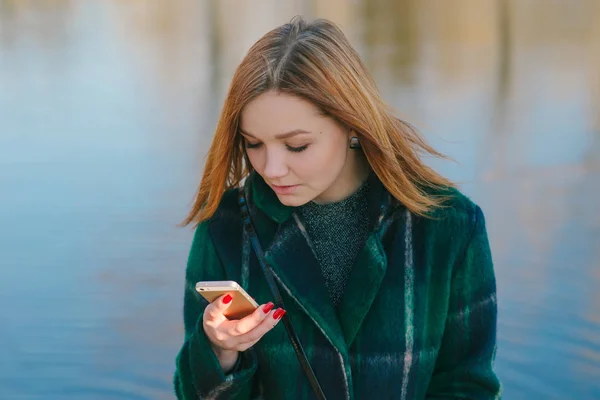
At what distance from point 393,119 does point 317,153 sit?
233 millimetres

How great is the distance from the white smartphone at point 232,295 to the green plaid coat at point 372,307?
0.54 feet

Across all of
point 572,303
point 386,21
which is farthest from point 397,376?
point 386,21

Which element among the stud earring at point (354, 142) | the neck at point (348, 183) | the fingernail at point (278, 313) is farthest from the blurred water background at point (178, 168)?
the fingernail at point (278, 313)

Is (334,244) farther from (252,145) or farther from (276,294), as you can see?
(252,145)

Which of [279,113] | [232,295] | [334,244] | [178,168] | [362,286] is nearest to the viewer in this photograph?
[232,295]

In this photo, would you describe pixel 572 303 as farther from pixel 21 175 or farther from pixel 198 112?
pixel 198 112

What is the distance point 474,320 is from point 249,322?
1.82 ft

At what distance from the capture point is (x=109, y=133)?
840 centimetres

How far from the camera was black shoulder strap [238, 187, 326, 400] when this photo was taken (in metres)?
2.10

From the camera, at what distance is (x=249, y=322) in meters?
1.93

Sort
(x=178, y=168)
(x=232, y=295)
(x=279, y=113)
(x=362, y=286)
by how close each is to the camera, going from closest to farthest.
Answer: (x=232, y=295) → (x=279, y=113) → (x=362, y=286) → (x=178, y=168)

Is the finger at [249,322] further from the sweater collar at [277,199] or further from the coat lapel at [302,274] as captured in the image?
the sweater collar at [277,199]

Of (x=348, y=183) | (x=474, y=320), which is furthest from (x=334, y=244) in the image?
(x=474, y=320)

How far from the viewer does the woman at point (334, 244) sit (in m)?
2.06
